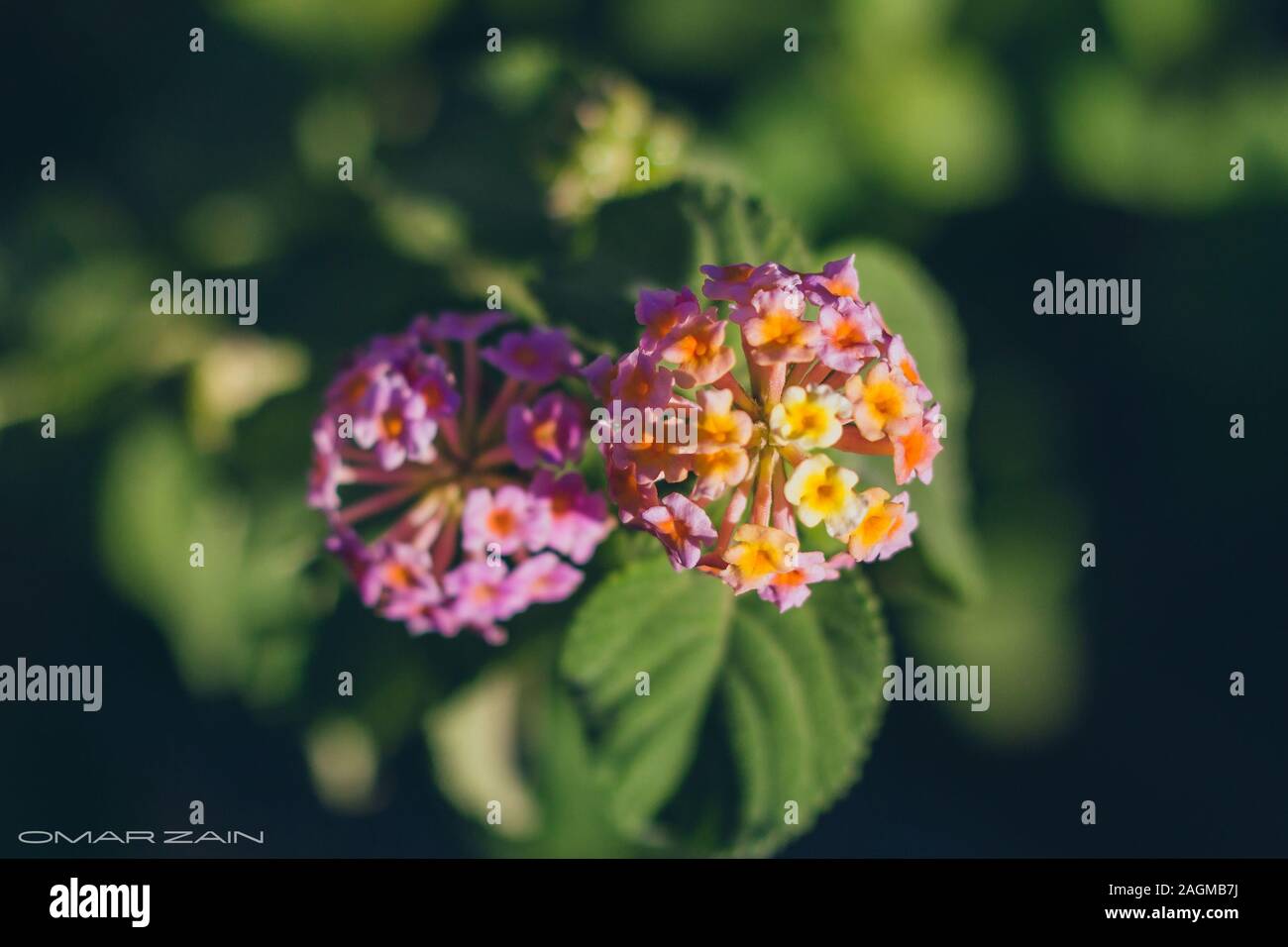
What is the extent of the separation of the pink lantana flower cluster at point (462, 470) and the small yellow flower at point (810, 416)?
347 mm

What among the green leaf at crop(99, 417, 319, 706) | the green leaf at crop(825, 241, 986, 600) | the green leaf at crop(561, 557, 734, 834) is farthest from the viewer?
the green leaf at crop(99, 417, 319, 706)

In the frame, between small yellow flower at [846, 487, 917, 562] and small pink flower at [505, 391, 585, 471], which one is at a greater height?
small pink flower at [505, 391, 585, 471]

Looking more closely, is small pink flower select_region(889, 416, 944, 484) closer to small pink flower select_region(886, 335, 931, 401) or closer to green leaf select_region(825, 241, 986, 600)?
small pink flower select_region(886, 335, 931, 401)

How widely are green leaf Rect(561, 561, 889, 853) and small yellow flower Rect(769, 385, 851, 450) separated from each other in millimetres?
390

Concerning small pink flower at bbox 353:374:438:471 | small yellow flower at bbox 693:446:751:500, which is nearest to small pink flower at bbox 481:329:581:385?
small pink flower at bbox 353:374:438:471

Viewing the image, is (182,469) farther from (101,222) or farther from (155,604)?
(101,222)

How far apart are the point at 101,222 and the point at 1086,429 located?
2631mm

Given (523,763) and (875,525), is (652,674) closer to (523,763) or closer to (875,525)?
(875,525)

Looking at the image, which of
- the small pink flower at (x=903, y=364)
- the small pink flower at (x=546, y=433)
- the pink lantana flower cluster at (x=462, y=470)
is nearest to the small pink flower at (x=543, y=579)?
the pink lantana flower cluster at (x=462, y=470)

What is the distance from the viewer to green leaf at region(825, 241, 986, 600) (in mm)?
2037

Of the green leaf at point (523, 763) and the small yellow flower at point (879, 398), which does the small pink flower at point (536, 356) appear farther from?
the green leaf at point (523, 763)

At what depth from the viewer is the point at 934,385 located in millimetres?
2143

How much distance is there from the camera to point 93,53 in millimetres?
3275
